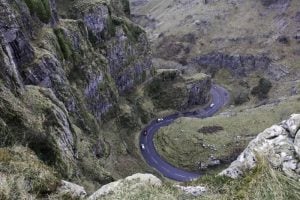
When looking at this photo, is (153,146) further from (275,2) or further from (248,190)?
(275,2)

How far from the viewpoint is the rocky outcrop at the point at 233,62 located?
11225 centimetres

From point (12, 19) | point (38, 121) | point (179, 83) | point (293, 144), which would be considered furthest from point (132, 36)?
point (293, 144)

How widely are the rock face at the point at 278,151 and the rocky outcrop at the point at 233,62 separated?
324ft

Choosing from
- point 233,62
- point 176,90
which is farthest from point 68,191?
point 233,62

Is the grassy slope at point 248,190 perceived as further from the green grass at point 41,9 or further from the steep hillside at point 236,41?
the steep hillside at point 236,41

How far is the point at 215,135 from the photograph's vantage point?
69062 millimetres

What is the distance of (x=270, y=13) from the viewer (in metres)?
125

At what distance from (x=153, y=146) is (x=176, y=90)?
22.8 metres

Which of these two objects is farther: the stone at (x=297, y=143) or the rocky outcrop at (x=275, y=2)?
the rocky outcrop at (x=275, y=2)

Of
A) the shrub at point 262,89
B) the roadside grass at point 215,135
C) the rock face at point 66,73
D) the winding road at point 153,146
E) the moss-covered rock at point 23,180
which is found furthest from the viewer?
the shrub at point 262,89

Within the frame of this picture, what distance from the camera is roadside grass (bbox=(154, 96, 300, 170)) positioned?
64.9m

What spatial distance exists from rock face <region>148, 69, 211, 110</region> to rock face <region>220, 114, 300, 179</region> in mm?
70291

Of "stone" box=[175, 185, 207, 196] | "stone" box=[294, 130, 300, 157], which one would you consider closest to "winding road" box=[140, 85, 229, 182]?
"stone" box=[294, 130, 300, 157]

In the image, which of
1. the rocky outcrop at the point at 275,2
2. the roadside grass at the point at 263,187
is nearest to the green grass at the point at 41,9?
the roadside grass at the point at 263,187
